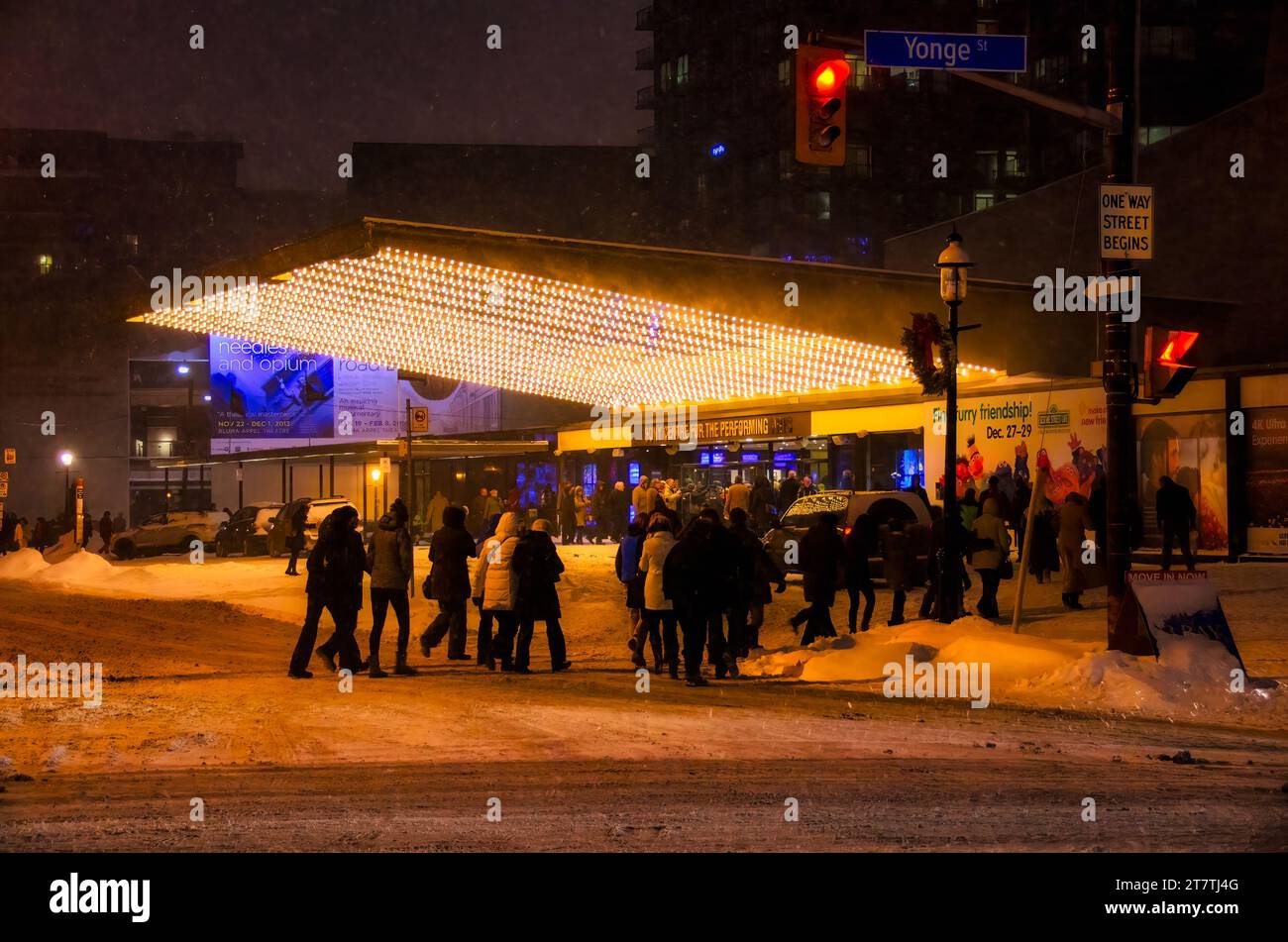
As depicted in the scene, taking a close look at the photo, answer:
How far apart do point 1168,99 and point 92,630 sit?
2251 inches

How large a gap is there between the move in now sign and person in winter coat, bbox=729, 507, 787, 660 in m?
4.76

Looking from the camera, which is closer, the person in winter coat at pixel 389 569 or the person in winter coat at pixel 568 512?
the person in winter coat at pixel 389 569

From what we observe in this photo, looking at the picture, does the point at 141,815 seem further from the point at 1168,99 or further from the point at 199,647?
the point at 1168,99

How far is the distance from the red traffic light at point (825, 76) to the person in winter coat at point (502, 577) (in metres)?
5.63

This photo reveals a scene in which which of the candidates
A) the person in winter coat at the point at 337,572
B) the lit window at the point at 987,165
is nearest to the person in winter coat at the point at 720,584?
the person in winter coat at the point at 337,572

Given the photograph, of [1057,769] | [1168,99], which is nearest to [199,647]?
[1057,769]

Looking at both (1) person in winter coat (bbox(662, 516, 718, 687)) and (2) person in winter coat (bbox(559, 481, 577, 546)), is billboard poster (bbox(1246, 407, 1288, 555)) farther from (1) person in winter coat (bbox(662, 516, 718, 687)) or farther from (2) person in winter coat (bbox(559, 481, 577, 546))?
(2) person in winter coat (bbox(559, 481, 577, 546))

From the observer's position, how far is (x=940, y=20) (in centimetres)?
7219

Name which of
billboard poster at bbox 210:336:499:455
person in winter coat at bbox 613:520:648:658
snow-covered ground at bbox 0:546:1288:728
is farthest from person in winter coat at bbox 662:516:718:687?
billboard poster at bbox 210:336:499:455

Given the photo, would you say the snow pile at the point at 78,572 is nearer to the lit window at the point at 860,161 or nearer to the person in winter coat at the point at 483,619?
the person in winter coat at the point at 483,619

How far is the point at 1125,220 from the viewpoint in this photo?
11852 mm

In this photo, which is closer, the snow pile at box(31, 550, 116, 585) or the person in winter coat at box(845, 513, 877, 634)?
the person in winter coat at box(845, 513, 877, 634)

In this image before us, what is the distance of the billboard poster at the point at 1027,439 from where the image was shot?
2534 centimetres
